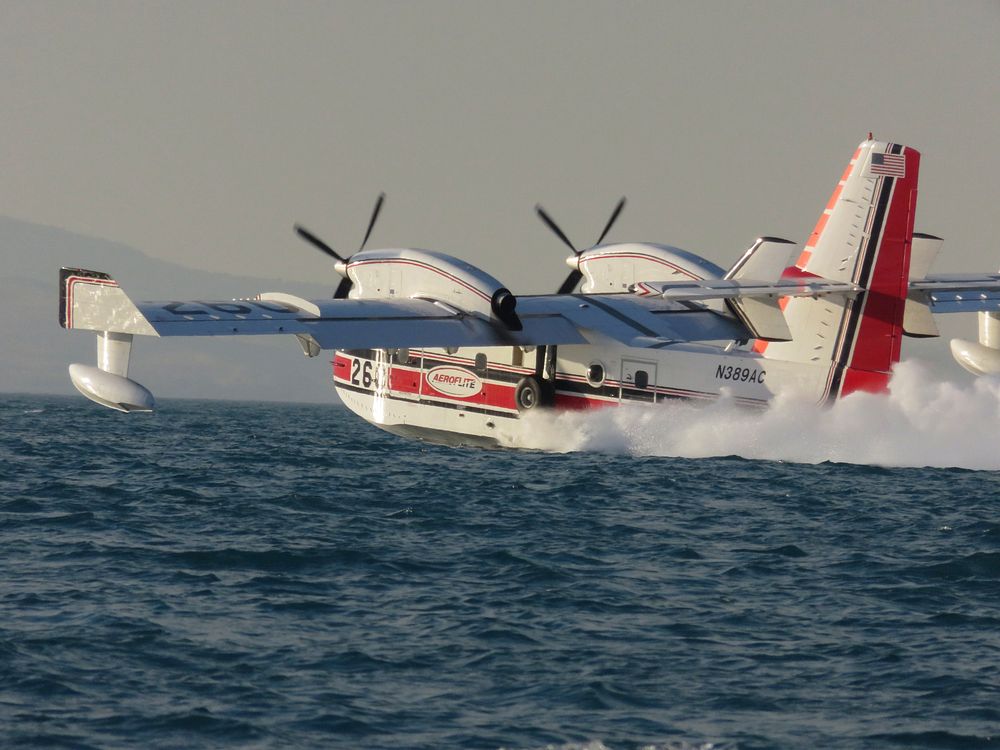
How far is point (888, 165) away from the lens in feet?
82.1

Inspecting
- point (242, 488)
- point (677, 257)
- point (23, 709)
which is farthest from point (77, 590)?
point (677, 257)

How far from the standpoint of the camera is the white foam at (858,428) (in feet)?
80.2

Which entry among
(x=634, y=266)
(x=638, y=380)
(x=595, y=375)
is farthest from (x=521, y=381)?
(x=634, y=266)

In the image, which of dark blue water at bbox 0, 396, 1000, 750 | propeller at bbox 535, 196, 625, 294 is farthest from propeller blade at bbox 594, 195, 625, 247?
dark blue water at bbox 0, 396, 1000, 750

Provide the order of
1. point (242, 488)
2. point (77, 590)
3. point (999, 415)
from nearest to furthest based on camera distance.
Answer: point (77, 590), point (242, 488), point (999, 415)

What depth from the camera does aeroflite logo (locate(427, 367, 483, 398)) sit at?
93.1 ft

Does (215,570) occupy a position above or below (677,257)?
below

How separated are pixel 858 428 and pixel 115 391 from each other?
1430cm

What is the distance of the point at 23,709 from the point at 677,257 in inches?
848

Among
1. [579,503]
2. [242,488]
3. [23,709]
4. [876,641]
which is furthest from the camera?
[242,488]

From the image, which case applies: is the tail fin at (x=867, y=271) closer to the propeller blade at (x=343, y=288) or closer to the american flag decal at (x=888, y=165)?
the american flag decal at (x=888, y=165)

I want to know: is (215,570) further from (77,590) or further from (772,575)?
(772,575)

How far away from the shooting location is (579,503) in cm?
1841

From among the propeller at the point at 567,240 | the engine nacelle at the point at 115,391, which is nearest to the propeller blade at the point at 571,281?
the propeller at the point at 567,240
